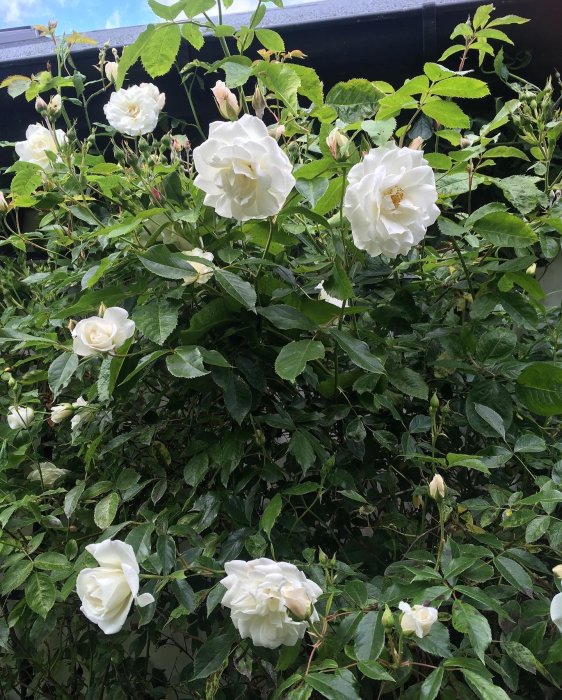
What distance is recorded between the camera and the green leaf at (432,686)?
0.68m

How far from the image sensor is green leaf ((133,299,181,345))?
32.7 inches

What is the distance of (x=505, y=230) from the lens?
3.04 ft

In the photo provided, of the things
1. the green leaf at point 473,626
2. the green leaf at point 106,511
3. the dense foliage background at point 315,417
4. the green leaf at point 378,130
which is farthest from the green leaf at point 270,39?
the green leaf at point 473,626

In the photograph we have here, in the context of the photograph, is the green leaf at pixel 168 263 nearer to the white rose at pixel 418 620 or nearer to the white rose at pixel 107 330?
the white rose at pixel 107 330

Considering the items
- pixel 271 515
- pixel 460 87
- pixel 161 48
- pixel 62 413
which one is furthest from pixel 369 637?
pixel 161 48

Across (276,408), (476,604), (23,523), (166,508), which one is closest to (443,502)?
(476,604)

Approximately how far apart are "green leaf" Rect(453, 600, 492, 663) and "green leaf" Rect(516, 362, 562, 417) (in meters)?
0.33

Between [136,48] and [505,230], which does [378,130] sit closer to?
[505,230]

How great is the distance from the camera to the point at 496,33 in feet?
3.61

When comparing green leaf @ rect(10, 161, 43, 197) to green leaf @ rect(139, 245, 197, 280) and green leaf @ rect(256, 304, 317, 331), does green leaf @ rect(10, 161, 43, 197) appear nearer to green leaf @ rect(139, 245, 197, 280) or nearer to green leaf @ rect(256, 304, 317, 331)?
green leaf @ rect(139, 245, 197, 280)

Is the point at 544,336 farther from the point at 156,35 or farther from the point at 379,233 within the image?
the point at 156,35

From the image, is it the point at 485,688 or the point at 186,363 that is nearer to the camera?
the point at 485,688

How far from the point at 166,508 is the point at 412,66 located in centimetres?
144

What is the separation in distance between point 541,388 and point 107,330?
2.11 feet
